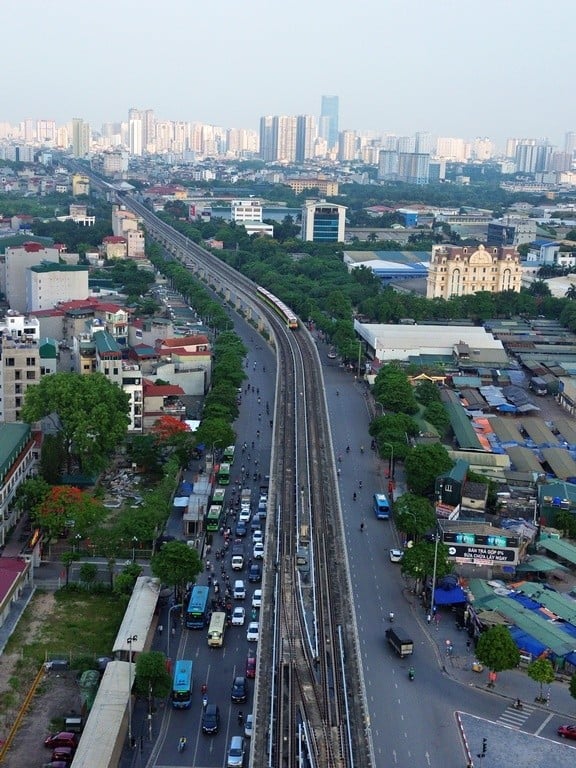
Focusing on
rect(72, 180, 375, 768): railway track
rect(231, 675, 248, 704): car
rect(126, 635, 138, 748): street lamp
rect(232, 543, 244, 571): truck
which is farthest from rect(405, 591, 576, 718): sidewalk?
rect(126, 635, 138, 748): street lamp

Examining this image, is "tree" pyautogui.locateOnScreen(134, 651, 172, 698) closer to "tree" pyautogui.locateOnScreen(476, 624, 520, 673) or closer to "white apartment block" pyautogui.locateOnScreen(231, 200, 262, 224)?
"tree" pyautogui.locateOnScreen(476, 624, 520, 673)

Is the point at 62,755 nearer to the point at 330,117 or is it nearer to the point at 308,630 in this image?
the point at 308,630

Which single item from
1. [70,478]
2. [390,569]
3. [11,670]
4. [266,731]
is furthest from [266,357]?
[266,731]

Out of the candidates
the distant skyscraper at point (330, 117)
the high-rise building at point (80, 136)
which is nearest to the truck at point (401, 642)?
the high-rise building at point (80, 136)

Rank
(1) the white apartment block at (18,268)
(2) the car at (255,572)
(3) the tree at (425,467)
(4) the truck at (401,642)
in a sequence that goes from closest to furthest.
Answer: (4) the truck at (401,642) → (2) the car at (255,572) → (3) the tree at (425,467) → (1) the white apartment block at (18,268)

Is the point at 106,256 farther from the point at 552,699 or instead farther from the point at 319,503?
the point at 552,699

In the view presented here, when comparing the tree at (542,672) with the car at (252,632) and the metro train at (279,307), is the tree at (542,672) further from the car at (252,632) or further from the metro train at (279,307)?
the metro train at (279,307)
